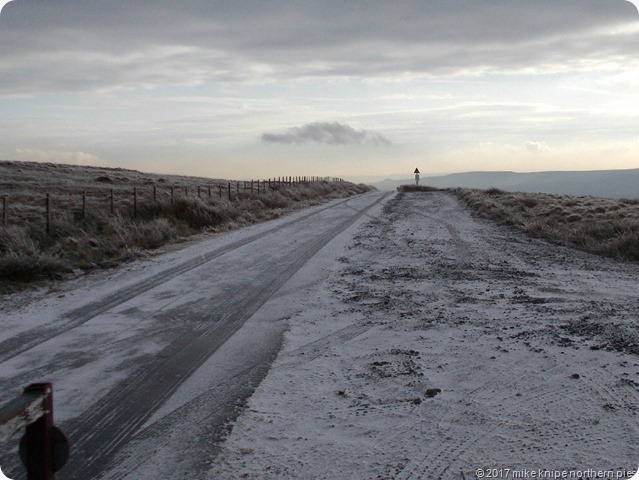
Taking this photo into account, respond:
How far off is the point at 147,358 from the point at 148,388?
86cm

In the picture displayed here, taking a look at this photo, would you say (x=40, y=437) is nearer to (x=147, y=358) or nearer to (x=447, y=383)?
(x=147, y=358)

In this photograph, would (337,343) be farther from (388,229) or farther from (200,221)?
(200,221)

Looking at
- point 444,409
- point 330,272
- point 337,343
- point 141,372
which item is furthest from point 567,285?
point 141,372

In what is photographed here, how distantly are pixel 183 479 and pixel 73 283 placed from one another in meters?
7.38

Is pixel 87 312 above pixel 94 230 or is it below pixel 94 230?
below

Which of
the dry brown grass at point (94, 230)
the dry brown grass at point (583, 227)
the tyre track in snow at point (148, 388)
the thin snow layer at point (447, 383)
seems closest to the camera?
the thin snow layer at point (447, 383)

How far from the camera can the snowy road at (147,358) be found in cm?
406

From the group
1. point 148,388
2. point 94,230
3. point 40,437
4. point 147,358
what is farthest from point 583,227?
point 40,437

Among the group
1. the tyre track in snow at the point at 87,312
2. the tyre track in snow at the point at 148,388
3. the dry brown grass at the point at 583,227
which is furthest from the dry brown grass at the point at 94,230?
the dry brown grass at the point at 583,227

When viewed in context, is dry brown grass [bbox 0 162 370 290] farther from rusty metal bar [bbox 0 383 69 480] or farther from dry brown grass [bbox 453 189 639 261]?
dry brown grass [bbox 453 189 639 261]

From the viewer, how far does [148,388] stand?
5.15 m

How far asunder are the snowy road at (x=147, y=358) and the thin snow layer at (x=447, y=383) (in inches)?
14.0

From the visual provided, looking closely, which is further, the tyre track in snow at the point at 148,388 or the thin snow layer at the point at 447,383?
the tyre track in snow at the point at 148,388

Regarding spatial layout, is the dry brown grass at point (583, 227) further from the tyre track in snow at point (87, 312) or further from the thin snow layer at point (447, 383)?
the tyre track in snow at point (87, 312)
